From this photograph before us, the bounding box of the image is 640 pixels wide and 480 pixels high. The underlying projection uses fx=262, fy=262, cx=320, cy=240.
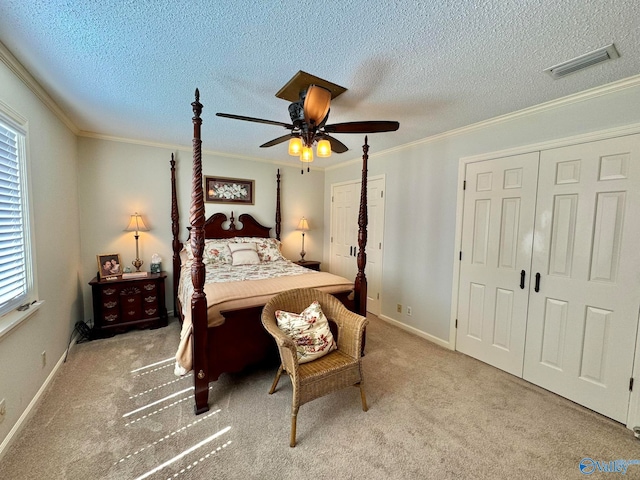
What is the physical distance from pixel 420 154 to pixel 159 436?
364 cm

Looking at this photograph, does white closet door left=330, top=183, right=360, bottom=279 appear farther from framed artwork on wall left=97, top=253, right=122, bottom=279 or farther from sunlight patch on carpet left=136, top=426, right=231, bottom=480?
framed artwork on wall left=97, top=253, right=122, bottom=279

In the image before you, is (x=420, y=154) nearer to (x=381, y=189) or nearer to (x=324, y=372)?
(x=381, y=189)

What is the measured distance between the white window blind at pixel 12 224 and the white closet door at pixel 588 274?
396cm

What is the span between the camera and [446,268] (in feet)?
9.91

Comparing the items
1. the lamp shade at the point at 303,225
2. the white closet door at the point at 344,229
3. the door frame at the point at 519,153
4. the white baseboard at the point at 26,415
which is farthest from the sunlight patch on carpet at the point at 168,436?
the lamp shade at the point at 303,225

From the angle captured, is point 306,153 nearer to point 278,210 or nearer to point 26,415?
point 278,210

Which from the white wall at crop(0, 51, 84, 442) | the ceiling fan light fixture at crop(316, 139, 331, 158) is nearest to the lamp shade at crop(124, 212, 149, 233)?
the white wall at crop(0, 51, 84, 442)

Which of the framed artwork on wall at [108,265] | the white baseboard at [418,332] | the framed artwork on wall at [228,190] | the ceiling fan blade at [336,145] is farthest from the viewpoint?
the framed artwork on wall at [228,190]

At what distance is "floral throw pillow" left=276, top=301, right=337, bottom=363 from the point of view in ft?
6.41

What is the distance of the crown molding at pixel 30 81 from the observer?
1.63 m

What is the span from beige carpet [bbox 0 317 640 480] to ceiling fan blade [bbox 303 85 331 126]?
210cm

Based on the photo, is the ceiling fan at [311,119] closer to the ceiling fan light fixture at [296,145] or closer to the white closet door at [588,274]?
the ceiling fan light fixture at [296,145]

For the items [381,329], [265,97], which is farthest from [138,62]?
[381,329]

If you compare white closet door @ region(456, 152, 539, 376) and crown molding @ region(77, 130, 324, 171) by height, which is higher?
crown molding @ region(77, 130, 324, 171)
